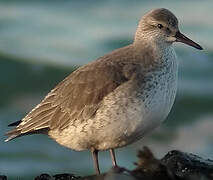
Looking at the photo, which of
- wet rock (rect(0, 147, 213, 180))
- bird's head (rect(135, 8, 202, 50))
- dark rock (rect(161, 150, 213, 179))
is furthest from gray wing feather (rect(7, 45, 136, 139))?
dark rock (rect(161, 150, 213, 179))

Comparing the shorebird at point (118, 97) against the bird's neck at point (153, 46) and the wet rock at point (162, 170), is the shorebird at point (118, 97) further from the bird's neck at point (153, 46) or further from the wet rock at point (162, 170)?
the wet rock at point (162, 170)

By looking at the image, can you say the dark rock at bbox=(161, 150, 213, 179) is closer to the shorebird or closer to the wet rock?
the wet rock

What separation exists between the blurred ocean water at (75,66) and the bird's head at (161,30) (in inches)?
264

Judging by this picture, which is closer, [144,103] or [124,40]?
[144,103]

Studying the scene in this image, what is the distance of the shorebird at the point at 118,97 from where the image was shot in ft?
25.3

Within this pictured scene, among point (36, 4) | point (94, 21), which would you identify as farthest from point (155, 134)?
point (36, 4)

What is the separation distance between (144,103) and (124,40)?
10243mm

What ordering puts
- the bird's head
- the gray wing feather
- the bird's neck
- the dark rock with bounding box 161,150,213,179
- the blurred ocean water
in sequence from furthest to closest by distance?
1. the blurred ocean water
2. the bird's head
3. the bird's neck
4. the gray wing feather
5. the dark rock with bounding box 161,150,213,179

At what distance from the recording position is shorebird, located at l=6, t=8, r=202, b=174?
304 inches

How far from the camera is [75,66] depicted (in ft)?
57.1

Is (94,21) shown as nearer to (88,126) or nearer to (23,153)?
(23,153)

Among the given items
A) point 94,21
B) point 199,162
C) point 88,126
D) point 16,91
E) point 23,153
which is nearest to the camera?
point 199,162

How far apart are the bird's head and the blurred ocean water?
670 cm

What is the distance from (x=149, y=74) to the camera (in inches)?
310
